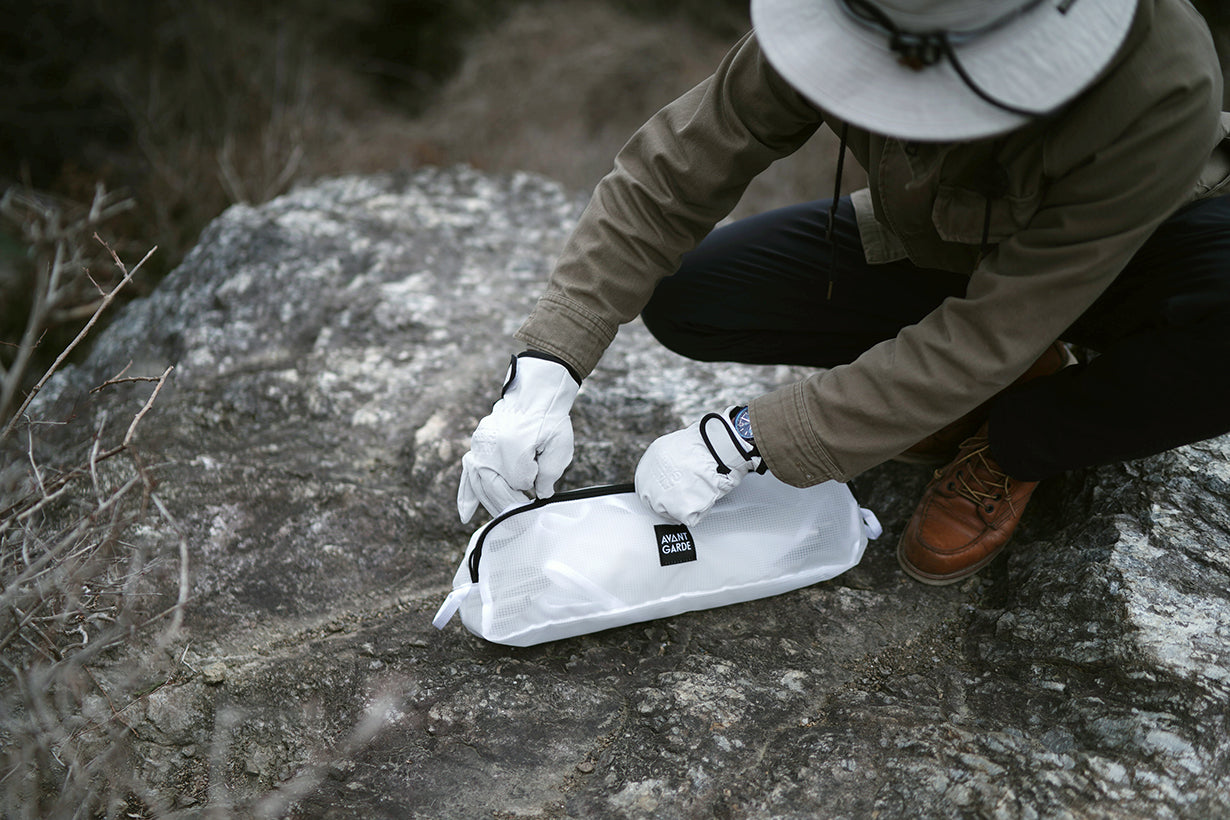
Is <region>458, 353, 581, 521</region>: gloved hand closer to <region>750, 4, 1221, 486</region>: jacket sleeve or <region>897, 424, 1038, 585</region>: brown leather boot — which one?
<region>750, 4, 1221, 486</region>: jacket sleeve

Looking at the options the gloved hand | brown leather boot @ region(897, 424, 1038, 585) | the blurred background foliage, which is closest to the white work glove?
the gloved hand

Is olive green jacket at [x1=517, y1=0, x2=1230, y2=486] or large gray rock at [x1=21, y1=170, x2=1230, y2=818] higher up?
olive green jacket at [x1=517, y1=0, x2=1230, y2=486]

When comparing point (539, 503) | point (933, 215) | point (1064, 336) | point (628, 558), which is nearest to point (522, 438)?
point (539, 503)

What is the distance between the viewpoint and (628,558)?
1.66m

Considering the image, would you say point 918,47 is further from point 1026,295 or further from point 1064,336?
point 1064,336

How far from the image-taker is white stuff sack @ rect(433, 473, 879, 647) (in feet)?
5.40

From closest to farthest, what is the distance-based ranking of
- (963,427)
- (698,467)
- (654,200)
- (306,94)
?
(698,467)
(654,200)
(963,427)
(306,94)

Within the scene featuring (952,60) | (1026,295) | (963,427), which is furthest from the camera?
(963,427)

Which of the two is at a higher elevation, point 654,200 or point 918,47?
point 918,47

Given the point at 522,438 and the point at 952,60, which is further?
the point at 522,438

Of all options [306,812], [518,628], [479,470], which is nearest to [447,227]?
[479,470]

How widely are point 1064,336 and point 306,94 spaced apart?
500 cm

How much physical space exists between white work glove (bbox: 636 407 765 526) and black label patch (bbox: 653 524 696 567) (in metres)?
0.04

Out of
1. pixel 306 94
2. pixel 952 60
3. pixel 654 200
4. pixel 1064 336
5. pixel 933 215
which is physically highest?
pixel 952 60
